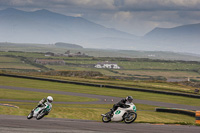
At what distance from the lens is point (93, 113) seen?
119 ft

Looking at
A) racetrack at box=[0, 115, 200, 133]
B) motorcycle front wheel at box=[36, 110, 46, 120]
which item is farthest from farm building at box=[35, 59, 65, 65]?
racetrack at box=[0, 115, 200, 133]

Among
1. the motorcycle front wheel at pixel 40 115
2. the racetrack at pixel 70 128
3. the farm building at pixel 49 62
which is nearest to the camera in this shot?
the racetrack at pixel 70 128

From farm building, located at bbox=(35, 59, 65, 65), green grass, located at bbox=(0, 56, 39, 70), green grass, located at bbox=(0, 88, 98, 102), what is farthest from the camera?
farm building, located at bbox=(35, 59, 65, 65)

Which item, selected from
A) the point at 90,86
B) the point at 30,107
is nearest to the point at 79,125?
Answer: the point at 30,107

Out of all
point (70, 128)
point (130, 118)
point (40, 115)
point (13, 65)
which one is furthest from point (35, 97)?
point (13, 65)

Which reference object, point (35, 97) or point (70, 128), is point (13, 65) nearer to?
point (35, 97)

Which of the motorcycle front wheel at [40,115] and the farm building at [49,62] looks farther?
the farm building at [49,62]

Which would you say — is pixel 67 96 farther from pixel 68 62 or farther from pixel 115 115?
pixel 68 62

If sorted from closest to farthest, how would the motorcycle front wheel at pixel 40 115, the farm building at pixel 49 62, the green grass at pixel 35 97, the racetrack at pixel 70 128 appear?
the racetrack at pixel 70 128 → the motorcycle front wheel at pixel 40 115 → the green grass at pixel 35 97 → the farm building at pixel 49 62

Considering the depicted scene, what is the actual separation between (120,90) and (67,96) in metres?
16.6

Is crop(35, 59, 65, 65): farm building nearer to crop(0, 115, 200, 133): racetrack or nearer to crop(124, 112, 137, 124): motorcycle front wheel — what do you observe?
crop(124, 112, 137, 124): motorcycle front wheel

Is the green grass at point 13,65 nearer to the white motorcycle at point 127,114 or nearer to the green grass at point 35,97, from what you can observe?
the green grass at point 35,97

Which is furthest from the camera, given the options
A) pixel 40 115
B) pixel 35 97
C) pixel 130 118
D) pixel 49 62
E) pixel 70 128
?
pixel 49 62

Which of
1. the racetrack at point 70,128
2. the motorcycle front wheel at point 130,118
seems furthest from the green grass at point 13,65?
the racetrack at point 70,128
